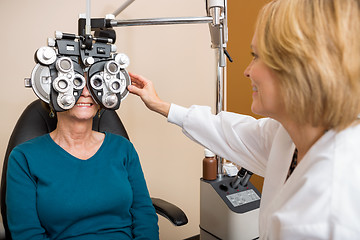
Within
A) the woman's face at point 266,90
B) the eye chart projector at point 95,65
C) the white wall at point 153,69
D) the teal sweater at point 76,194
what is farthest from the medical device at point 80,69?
the white wall at point 153,69

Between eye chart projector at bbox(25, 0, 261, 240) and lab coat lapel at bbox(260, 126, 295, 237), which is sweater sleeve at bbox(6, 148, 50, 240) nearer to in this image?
eye chart projector at bbox(25, 0, 261, 240)

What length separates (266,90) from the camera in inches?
31.1

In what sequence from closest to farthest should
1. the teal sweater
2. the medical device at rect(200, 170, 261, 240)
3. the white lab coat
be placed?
the white lab coat
the teal sweater
the medical device at rect(200, 170, 261, 240)

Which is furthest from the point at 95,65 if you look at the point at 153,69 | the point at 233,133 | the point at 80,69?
the point at 153,69

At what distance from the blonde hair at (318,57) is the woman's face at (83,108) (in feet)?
2.07

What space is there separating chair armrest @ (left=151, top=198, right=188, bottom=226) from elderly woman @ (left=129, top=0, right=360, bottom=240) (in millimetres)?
410

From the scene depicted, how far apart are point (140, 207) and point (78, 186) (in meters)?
0.27

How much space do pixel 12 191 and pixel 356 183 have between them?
3.24 feet

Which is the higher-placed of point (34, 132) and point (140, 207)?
point (34, 132)

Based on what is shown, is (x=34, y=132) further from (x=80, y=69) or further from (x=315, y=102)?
(x=315, y=102)

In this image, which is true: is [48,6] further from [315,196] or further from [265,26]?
[315,196]

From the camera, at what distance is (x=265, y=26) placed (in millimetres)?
746

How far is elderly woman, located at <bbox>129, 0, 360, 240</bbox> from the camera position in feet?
2.04

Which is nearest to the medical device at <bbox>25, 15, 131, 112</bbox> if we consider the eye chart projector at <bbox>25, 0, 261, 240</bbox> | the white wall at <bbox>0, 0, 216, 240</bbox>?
the eye chart projector at <bbox>25, 0, 261, 240</bbox>
